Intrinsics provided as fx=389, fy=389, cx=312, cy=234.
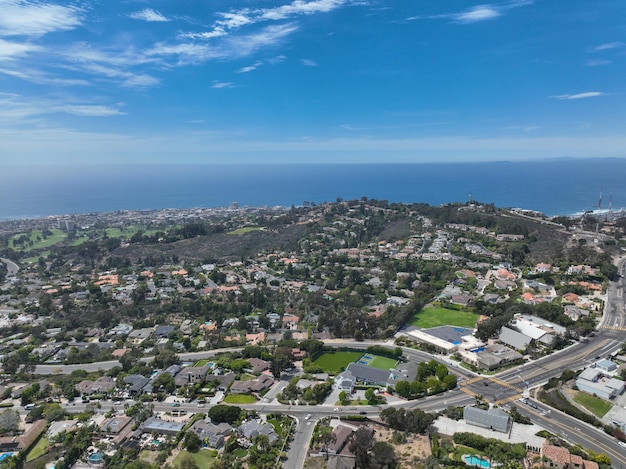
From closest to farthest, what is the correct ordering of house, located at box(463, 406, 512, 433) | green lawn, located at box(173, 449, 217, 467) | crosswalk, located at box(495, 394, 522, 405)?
green lawn, located at box(173, 449, 217, 467) < house, located at box(463, 406, 512, 433) < crosswalk, located at box(495, 394, 522, 405)

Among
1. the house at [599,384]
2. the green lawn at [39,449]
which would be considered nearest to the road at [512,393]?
the house at [599,384]

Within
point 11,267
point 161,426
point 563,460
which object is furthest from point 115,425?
point 11,267

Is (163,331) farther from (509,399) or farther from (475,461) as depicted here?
(509,399)

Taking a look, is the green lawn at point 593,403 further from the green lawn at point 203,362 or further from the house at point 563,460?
the green lawn at point 203,362

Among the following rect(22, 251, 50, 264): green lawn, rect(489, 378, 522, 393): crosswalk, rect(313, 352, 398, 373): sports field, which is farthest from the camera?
rect(22, 251, 50, 264): green lawn

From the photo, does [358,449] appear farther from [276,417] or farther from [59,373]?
[59,373]

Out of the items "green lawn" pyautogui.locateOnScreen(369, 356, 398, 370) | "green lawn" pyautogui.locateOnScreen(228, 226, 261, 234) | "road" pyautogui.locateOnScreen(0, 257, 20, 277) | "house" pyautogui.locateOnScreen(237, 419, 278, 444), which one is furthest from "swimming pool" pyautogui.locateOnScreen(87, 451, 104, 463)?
"green lawn" pyautogui.locateOnScreen(228, 226, 261, 234)

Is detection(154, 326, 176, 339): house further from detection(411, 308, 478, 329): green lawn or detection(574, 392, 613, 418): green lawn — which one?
detection(574, 392, 613, 418): green lawn
